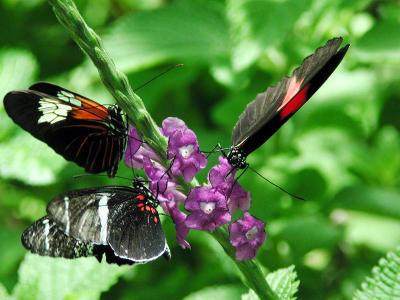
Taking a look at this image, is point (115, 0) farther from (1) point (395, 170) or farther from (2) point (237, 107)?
(1) point (395, 170)

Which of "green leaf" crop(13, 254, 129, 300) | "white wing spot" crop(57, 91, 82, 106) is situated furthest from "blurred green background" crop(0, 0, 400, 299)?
"white wing spot" crop(57, 91, 82, 106)

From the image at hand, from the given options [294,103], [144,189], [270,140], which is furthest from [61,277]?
[270,140]

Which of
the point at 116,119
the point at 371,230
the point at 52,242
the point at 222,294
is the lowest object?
the point at 222,294

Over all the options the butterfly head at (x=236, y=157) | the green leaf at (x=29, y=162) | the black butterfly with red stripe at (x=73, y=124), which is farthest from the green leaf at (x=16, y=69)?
the butterfly head at (x=236, y=157)

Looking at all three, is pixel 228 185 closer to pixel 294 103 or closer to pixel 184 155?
pixel 184 155

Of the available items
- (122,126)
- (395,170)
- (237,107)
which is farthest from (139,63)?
(395,170)

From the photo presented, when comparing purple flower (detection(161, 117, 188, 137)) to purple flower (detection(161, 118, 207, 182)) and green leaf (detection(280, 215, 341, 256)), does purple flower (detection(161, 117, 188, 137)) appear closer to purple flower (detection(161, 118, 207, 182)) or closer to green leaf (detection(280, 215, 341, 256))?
purple flower (detection(161, 118, 207, 182))

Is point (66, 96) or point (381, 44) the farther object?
point (381, 44)
